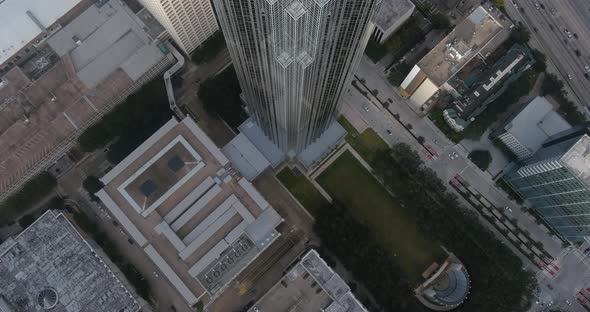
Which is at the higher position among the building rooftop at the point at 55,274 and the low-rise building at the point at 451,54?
the building rooftop at the point at 55,274

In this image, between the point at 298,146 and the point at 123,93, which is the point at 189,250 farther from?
the point at 123,93

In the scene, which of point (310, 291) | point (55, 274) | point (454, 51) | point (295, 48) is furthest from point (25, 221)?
point (454, 51)

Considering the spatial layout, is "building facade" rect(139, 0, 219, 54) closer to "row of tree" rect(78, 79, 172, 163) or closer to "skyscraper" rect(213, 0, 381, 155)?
"row of tree" rect(78, 79, 172, 163)

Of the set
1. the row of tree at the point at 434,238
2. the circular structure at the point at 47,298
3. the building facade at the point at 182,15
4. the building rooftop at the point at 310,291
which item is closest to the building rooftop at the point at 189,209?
the building rooftop at the point at 310,291

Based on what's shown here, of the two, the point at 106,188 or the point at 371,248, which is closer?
the point at 106,188

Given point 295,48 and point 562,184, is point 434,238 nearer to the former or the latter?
point 562,184

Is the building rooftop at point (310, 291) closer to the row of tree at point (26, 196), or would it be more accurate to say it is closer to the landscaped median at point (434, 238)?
the landscaped median at point (434, 238)

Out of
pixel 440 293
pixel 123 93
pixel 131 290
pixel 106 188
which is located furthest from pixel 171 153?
pixel 440 293
